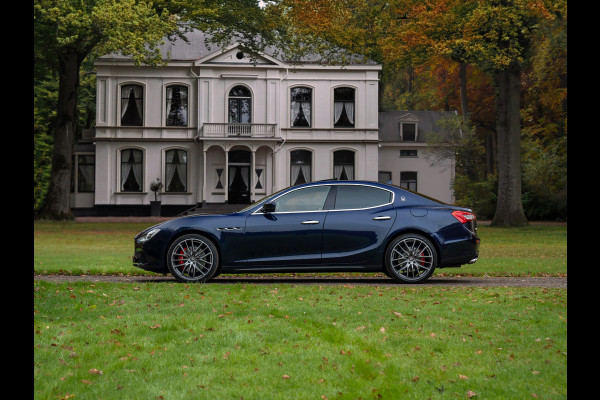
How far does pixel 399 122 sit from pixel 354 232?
4030 centimetres

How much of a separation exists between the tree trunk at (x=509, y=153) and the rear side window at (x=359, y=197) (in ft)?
67.3

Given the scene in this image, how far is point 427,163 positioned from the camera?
160 ft

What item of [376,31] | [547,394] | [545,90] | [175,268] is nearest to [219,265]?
[175,268]

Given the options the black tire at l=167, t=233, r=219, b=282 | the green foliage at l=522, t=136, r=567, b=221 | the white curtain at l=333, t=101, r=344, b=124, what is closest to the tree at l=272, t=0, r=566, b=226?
the green foliage at l=522, t=136, r=567, b=221

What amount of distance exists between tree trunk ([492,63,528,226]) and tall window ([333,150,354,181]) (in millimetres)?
13227

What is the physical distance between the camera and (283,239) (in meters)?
10.5

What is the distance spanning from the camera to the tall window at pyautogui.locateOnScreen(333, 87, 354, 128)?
4303cm

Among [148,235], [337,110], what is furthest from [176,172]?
[148,235]

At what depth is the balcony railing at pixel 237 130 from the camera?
40.9 metres

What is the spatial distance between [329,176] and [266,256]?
3210 cm

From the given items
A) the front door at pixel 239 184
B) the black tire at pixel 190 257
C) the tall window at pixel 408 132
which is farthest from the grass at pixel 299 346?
the tall window at pixel 408 132

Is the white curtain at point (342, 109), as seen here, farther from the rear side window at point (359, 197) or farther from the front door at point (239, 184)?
the rear side window at point (359, 197)
